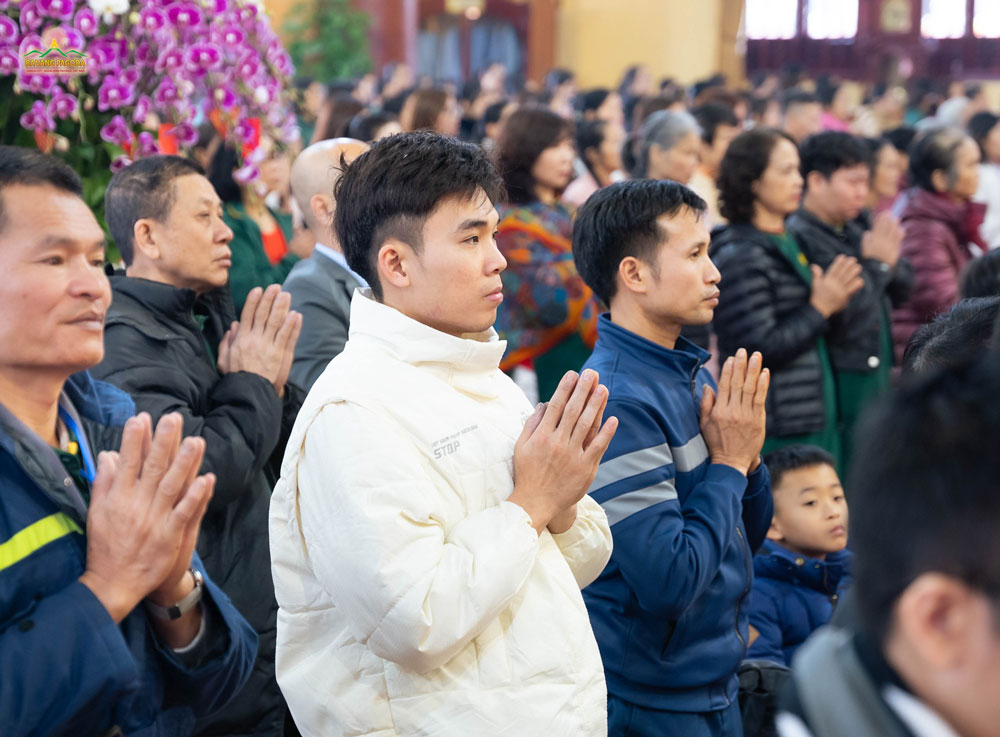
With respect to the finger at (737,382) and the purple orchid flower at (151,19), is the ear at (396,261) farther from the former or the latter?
the purple orchid flower at (151,19)

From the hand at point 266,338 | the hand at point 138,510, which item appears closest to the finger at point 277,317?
the hand at point 266,338

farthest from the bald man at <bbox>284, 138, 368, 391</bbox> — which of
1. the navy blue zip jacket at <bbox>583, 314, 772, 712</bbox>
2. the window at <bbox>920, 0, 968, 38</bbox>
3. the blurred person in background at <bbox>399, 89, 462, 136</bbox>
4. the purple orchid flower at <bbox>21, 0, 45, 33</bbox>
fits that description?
the window at <bbox>920, 0, 968, 38</bbox>

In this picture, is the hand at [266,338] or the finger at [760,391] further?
the hand at [266,338]

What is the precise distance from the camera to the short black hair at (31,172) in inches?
63.4

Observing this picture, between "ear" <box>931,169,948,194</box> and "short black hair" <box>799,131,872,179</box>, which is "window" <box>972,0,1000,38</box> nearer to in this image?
"ear" <box>931,169,948,194</box>

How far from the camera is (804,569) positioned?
2832 mm

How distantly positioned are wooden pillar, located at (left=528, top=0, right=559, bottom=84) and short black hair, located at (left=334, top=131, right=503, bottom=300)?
15.1 metres

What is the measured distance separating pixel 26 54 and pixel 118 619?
1.73m

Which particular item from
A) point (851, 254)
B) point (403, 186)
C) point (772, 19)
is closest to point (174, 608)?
point (403, 186)

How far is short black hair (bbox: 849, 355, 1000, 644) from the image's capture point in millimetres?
889

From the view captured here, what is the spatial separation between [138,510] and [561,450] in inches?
23.5

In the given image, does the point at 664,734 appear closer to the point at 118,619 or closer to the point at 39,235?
the point at 118,619

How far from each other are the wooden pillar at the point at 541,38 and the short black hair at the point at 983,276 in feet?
46.1

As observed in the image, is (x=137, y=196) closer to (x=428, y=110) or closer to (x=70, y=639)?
(x=70, y=639)
